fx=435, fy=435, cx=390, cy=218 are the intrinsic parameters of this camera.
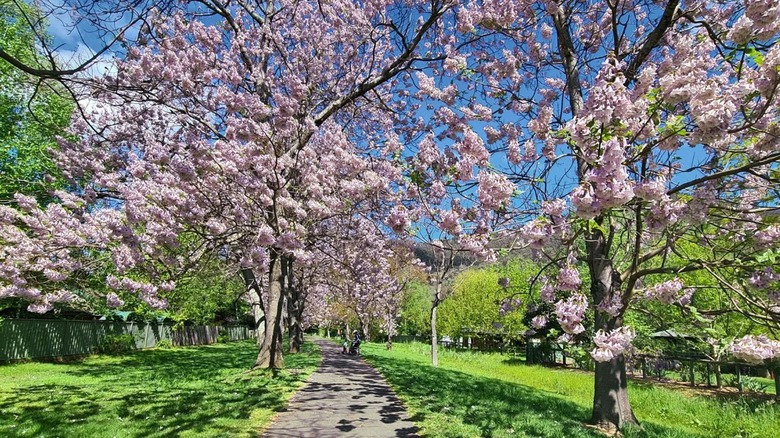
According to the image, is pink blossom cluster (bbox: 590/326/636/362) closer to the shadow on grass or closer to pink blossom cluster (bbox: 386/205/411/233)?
the shadow on grass

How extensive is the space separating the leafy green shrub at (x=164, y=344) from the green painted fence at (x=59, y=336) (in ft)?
0.60

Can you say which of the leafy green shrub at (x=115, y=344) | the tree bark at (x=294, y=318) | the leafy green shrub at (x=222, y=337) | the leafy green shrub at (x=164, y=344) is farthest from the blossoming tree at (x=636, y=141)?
the leafy green shrub at (x=222, y=337)

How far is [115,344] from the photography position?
→ 20625mm

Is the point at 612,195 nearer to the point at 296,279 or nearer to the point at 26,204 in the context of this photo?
the point at 26,204

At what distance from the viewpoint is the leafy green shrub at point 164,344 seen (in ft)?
85.9

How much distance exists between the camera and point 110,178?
31.4 feet

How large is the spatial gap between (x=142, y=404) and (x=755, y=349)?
333 inches

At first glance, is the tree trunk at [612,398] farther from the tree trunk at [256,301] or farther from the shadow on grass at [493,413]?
the tree trunk at [256,301]

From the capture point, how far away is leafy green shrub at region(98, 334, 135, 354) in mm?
20039

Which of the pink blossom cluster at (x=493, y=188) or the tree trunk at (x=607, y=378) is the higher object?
the pink blossom cluster at (x=493, y=188)

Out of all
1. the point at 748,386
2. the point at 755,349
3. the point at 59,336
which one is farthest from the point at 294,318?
the point at 755,349

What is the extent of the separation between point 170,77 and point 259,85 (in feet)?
13.5

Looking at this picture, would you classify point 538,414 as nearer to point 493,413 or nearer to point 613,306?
point 493,413

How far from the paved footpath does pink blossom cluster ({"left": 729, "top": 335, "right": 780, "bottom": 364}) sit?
3914 mm
